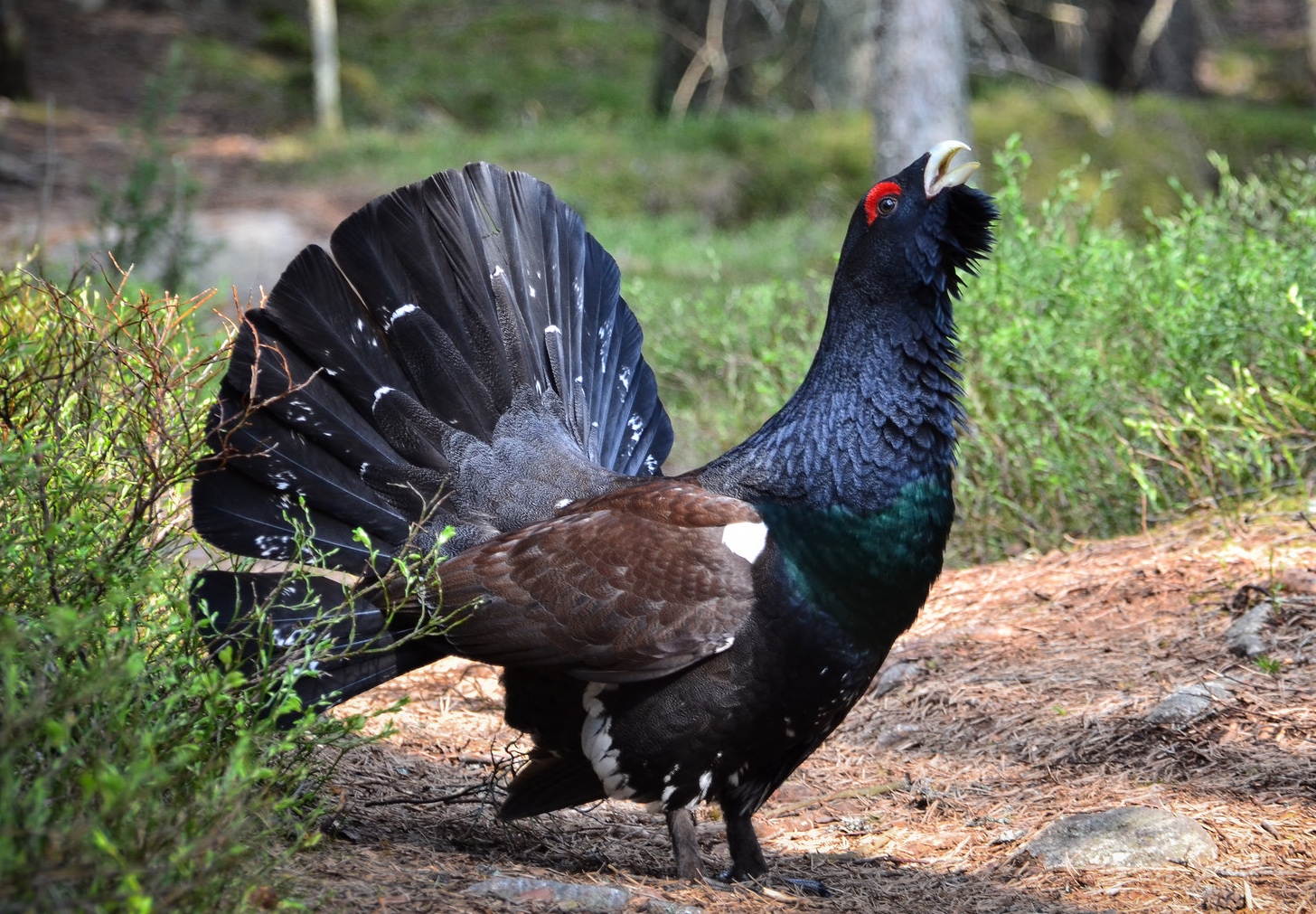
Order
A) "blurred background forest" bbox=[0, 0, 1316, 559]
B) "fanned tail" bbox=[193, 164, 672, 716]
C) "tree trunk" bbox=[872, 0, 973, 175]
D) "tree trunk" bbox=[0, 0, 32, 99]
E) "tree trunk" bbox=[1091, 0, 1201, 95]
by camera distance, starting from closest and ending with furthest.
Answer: "fanned tail" bbox=[193, 164, 672, 716], "blurred background forest" bbox=[0, 0, 1316, 559], "tree trunk" bbox=[872, 0, 973, 175], "tree trunk" bbox=[0, 0, 32, 99], "tree trunk" bbox=[1091, 0, 1201, 95]

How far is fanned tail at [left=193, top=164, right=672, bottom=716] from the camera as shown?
369 centimetres

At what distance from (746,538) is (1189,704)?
5.71 feet

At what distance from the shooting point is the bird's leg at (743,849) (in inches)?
142

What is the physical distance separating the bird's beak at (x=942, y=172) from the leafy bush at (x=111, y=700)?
2.03m

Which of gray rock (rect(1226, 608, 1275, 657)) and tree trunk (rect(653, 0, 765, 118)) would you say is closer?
gray rock (rect(1226, 608, 1275, 657))

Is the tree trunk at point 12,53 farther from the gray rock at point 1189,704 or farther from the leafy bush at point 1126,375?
the gray rock at point 1189,704

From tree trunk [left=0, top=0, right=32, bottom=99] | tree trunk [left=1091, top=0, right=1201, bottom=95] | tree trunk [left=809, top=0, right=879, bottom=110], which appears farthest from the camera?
tree trunk [left=1091, top=0, right=1201, bottom=95]

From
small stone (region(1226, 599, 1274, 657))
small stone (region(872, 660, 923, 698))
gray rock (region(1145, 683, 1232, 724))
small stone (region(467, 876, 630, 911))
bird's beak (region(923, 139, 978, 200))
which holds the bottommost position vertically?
small stone (region(872, 660, 923, 698))

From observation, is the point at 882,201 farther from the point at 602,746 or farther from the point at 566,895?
the point at 566,895

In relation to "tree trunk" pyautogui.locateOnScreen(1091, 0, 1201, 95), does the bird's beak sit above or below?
below

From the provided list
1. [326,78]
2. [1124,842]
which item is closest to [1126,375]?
[1124,842]

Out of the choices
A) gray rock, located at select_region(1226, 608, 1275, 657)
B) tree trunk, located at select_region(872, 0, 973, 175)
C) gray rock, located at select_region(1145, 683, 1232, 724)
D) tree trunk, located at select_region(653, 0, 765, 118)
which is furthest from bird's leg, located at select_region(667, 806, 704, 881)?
tree trunk, located at select_region(653, 0, 765, 118)

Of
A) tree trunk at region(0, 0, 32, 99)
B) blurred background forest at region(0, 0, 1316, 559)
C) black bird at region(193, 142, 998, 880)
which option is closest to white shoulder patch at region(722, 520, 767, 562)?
black bird at region(193, 142, 998, 880)

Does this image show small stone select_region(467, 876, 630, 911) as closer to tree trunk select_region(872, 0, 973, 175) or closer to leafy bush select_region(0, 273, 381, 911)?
leafy bush select_region(0, 273, 381, 911)
